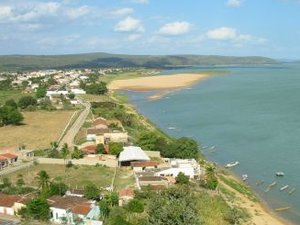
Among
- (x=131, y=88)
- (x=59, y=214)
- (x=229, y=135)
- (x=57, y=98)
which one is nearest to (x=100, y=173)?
(x=59, y=214)

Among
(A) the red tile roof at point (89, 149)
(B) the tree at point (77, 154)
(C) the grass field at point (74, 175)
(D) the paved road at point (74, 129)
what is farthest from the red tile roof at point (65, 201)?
(D) the paved road at point (74, 129)

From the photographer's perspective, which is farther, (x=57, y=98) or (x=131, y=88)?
(x=131, y=88)

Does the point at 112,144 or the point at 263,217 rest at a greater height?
the point at 112,144

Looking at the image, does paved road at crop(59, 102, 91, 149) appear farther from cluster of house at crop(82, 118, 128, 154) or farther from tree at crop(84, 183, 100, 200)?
tree at crop(84, 183, 100, 200)

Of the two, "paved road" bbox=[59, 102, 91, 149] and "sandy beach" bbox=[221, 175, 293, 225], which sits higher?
"paved road" bbox=[59, 102, 91, 149]

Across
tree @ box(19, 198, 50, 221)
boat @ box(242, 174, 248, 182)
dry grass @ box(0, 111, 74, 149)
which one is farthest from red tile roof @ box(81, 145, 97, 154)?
tree @ box(19, 198, 50, 221)

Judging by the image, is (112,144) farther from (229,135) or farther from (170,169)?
(229,135)
